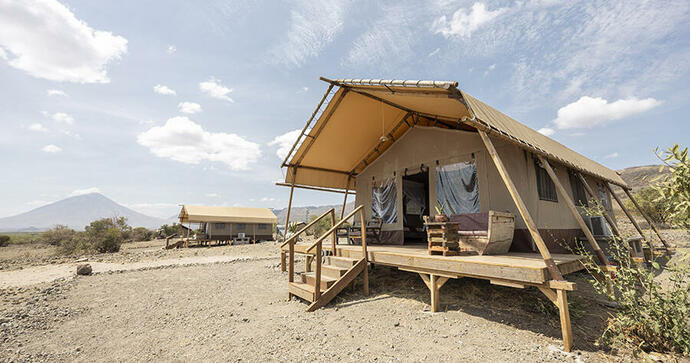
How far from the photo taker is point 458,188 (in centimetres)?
643

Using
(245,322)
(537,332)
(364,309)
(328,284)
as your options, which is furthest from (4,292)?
(537,332)

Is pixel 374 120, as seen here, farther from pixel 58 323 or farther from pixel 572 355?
pixel 58 323

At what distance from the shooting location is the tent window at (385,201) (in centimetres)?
792

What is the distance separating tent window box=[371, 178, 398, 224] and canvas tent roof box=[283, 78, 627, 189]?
1004 mm

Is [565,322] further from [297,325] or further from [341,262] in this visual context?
[341,262]

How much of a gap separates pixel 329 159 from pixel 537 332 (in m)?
6.58

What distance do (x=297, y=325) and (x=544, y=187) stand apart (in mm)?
5566

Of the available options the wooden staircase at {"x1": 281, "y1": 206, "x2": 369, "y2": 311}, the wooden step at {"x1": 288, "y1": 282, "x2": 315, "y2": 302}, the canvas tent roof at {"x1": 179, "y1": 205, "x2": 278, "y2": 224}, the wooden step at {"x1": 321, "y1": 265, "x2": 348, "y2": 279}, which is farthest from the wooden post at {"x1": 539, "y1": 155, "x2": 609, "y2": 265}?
the canvas tent roof at {"x1": 179, "y1": 205, "x2": 278, "y2": 224}

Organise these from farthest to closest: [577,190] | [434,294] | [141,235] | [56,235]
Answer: [141,235] < [56,235] < [577,190] < [434,294]

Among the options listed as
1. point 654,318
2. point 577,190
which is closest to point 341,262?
point 654,318

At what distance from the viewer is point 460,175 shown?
6.41 meters

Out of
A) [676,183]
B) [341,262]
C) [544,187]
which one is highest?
[544,187]

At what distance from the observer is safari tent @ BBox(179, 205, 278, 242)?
21.0 meters

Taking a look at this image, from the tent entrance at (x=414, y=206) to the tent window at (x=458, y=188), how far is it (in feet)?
4.62
